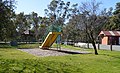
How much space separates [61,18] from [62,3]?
17.7 ft

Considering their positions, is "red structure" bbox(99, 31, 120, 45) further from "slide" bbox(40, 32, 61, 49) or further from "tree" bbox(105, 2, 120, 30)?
"slide" bbox(40, 32, 61, 49)

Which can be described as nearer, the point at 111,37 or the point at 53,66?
the point at 53,66

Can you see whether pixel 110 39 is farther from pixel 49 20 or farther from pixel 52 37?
pixel 49 20

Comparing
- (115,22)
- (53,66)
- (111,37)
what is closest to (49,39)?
(111,37)

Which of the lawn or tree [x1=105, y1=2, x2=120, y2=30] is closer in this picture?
the lawn

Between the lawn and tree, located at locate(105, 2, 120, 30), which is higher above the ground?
tree, located at locate(105, 2, 120, 30)

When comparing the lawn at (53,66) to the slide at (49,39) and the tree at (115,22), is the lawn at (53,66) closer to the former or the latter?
the slide at (49,39)

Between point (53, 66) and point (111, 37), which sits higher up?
point (111, 37)

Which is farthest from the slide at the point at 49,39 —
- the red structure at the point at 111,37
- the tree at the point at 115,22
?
the tree at the point at 115,22

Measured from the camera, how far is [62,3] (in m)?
81.4

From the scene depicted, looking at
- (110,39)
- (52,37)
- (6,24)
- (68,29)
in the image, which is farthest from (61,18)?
(6,24)

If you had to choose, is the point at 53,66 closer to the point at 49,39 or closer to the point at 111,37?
the point at 49,39

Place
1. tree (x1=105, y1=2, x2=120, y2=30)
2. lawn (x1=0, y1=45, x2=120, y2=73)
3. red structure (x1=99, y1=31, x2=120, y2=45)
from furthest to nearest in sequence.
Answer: tree (x1=105, y1=2, x2=120, y2=30)
red structure (x1=99, y1=31, x2=120, y2=45)
lawn (x1=0, y1=45, x2=120, y2=73)

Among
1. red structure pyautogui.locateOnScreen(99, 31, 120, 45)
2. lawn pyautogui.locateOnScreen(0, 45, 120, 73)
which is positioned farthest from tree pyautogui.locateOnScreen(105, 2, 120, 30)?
lawn pyautogui.locateOnScreen(0, 45, 120, 73)
